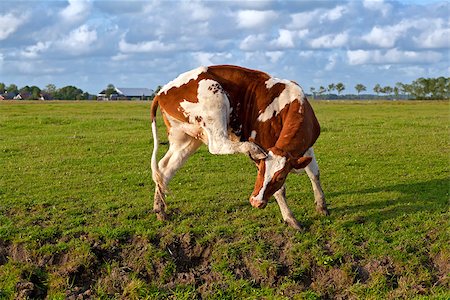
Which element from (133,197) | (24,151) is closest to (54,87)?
(24,151)

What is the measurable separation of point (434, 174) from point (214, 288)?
7.03 metres

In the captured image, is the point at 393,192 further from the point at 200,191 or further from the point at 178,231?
the point at 178,231

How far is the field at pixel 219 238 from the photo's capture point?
6.61 metres

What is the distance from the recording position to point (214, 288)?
6.51 meters

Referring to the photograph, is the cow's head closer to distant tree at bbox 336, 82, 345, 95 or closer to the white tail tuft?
the white tail tuft

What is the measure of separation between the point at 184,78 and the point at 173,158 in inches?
51.1

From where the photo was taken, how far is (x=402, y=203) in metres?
9.05

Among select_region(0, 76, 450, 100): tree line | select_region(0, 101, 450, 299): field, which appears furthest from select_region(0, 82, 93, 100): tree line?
select_region(0, 101, 450, 299): field

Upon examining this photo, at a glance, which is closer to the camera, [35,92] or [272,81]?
[272,81]

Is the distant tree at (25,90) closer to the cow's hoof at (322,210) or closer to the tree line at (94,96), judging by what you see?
A: the tree line at (94,96)

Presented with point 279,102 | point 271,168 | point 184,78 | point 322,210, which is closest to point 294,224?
point 322,210

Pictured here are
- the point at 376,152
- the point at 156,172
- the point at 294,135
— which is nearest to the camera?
the point at 294,135

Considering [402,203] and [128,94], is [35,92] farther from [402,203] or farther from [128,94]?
[402,203]

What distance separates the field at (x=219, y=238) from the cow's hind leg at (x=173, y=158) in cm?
40
